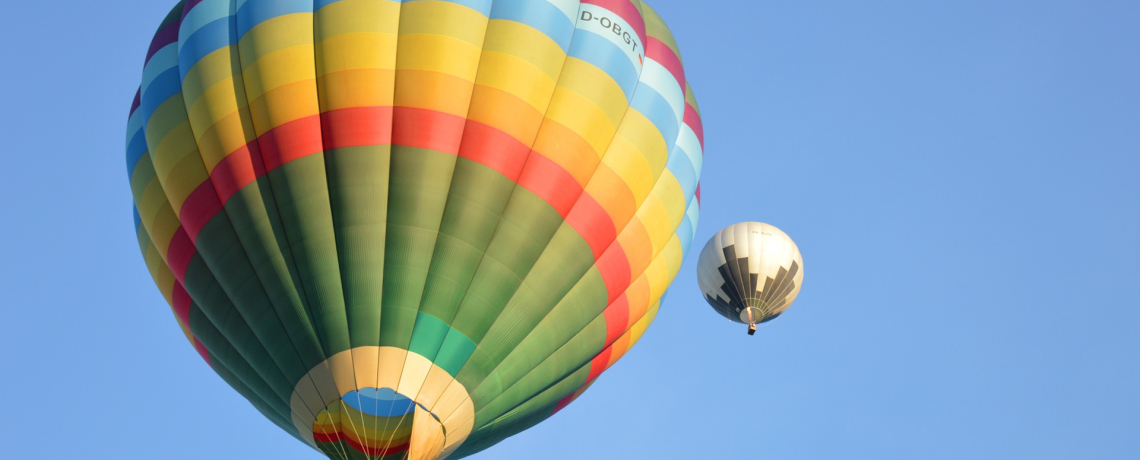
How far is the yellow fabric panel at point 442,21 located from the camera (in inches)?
500

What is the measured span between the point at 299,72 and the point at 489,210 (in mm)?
2419

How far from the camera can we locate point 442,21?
12734 mm

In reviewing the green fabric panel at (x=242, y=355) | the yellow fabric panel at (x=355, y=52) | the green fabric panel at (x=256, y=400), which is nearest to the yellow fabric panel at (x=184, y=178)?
the green fabric panel at (x=242, y=355)

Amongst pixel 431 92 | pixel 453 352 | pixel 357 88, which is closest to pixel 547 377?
pixel 453 352

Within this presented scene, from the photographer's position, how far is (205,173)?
12.9 metres

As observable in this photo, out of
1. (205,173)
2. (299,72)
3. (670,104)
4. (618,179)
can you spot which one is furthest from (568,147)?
(205,173)

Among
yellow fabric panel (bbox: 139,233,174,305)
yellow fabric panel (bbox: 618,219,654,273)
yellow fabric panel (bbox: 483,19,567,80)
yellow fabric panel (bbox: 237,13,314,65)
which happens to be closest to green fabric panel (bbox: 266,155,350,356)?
yellow fabric panel (bbox: 237,13,314,65)

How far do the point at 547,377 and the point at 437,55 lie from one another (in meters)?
3.69

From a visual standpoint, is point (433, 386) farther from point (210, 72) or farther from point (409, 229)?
point (210, 72)

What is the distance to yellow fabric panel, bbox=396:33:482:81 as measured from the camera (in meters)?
12.5

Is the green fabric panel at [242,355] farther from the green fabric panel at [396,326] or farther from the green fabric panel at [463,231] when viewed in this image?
the green fabric panel at [463,231]

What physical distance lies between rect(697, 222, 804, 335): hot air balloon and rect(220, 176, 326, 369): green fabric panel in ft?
43.2

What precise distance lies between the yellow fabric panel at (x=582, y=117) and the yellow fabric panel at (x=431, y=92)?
1.01 meters

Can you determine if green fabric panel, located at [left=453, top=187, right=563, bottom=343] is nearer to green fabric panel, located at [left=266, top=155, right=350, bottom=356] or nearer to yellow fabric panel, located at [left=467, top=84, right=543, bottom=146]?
yellow fabric panel, located at [left=467, top=84, right=543, bottom=146]
